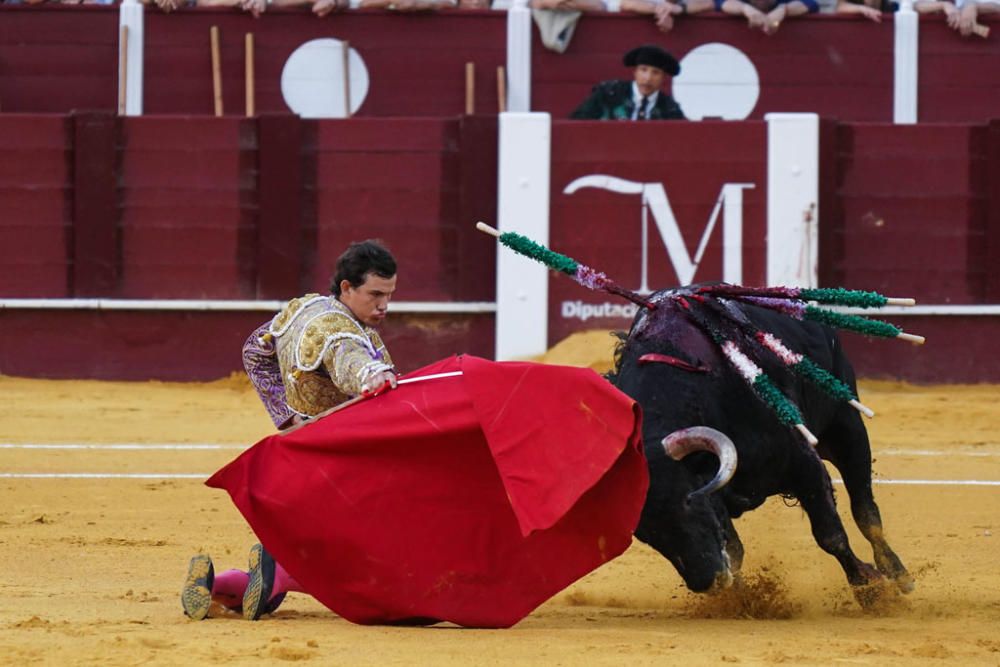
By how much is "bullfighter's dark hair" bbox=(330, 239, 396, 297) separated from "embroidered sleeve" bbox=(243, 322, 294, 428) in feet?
0.89

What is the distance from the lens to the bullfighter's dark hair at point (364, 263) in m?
3.79

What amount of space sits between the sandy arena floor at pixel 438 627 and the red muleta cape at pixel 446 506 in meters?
0.09

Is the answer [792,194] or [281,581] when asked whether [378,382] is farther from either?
[792,194]

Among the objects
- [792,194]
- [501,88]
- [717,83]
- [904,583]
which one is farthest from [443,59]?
[904,583]

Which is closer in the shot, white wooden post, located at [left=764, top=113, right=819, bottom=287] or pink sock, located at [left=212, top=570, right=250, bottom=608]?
pink sock, located at [left=212, top=570, right=250, bottom=608]

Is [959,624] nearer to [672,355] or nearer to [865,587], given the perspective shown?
[865,587]

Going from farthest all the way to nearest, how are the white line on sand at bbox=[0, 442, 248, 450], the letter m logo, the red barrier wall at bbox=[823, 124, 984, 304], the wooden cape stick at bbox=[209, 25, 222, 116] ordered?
the wooden cape stick at bbox=[209, 25, 222, 116] < the red barrier wall at bbox=[823, 124, 984, 304] < the letter m logo < the white line on sand at bbox=[0, 442, 248, 450]

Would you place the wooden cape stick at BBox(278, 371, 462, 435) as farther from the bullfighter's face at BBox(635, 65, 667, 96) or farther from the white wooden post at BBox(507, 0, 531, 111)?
the white wooden post at BBox(507, 0, 531, 111)

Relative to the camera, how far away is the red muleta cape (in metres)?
3.70

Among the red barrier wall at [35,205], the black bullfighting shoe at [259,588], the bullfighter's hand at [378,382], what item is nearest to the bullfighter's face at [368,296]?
the bullfighter's hand at [378,382]

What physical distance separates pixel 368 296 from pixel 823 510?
52.9 inches

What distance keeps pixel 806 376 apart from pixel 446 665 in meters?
1.48

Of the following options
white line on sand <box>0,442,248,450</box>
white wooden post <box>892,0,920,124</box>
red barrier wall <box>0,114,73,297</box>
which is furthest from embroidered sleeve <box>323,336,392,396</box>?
white wooden post <box>892,0,920,124</box>

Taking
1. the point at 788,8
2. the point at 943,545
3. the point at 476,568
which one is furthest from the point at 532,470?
the point at 788,8
